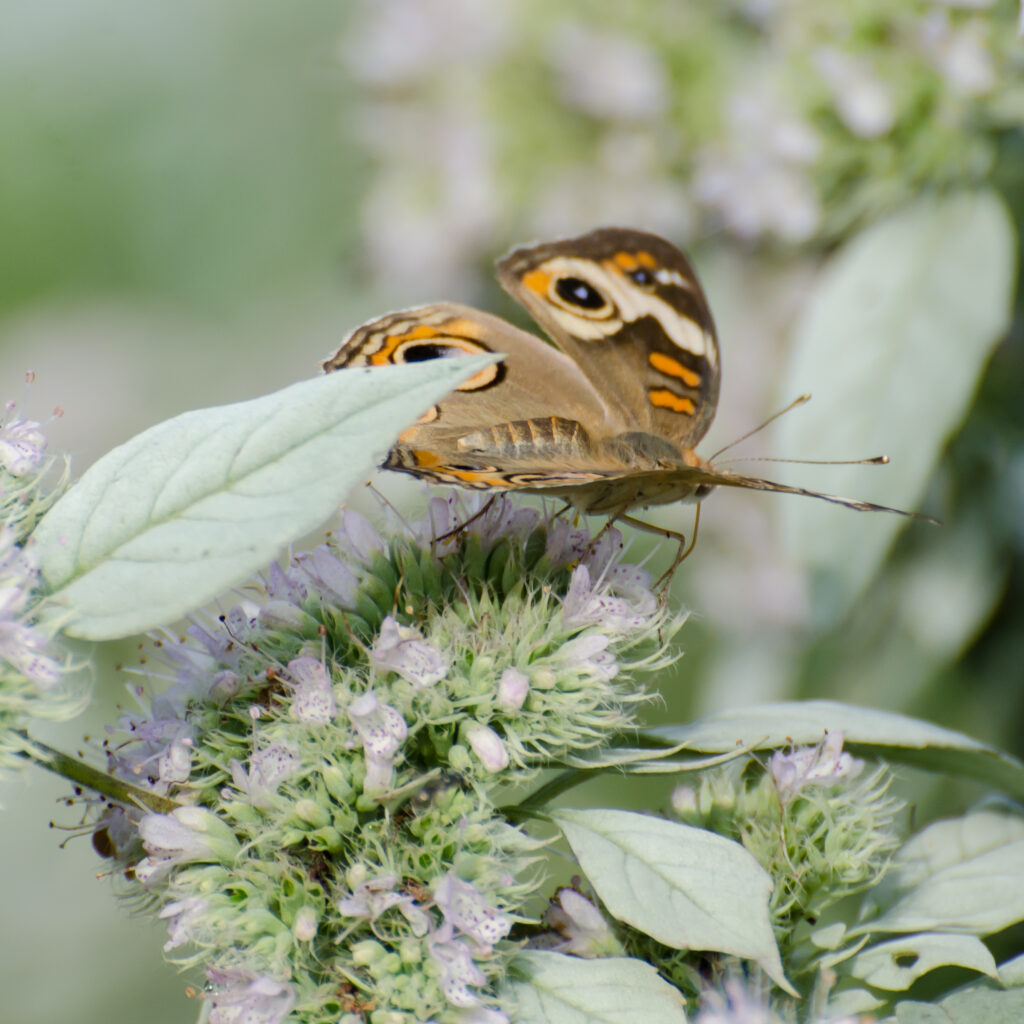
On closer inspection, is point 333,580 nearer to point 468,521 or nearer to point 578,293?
point 468,521

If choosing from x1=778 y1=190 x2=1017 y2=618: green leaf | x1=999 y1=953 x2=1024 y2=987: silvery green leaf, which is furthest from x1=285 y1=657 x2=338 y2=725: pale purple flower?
x1=778 y1=190 x2=1017 y2=618: green leaf

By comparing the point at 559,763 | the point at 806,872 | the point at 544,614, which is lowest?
the point at 806,872

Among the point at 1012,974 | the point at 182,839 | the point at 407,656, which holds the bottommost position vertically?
the point at 1012,974

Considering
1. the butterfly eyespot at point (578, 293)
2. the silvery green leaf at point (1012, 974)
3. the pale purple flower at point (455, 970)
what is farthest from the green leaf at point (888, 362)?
the pale purple flower at point (455, 970)

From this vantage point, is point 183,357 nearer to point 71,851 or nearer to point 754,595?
→ point 71,851

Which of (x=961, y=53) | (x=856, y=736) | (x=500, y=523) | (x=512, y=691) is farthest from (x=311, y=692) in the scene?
(x=961, y=53)

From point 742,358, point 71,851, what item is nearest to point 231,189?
point 71,851
